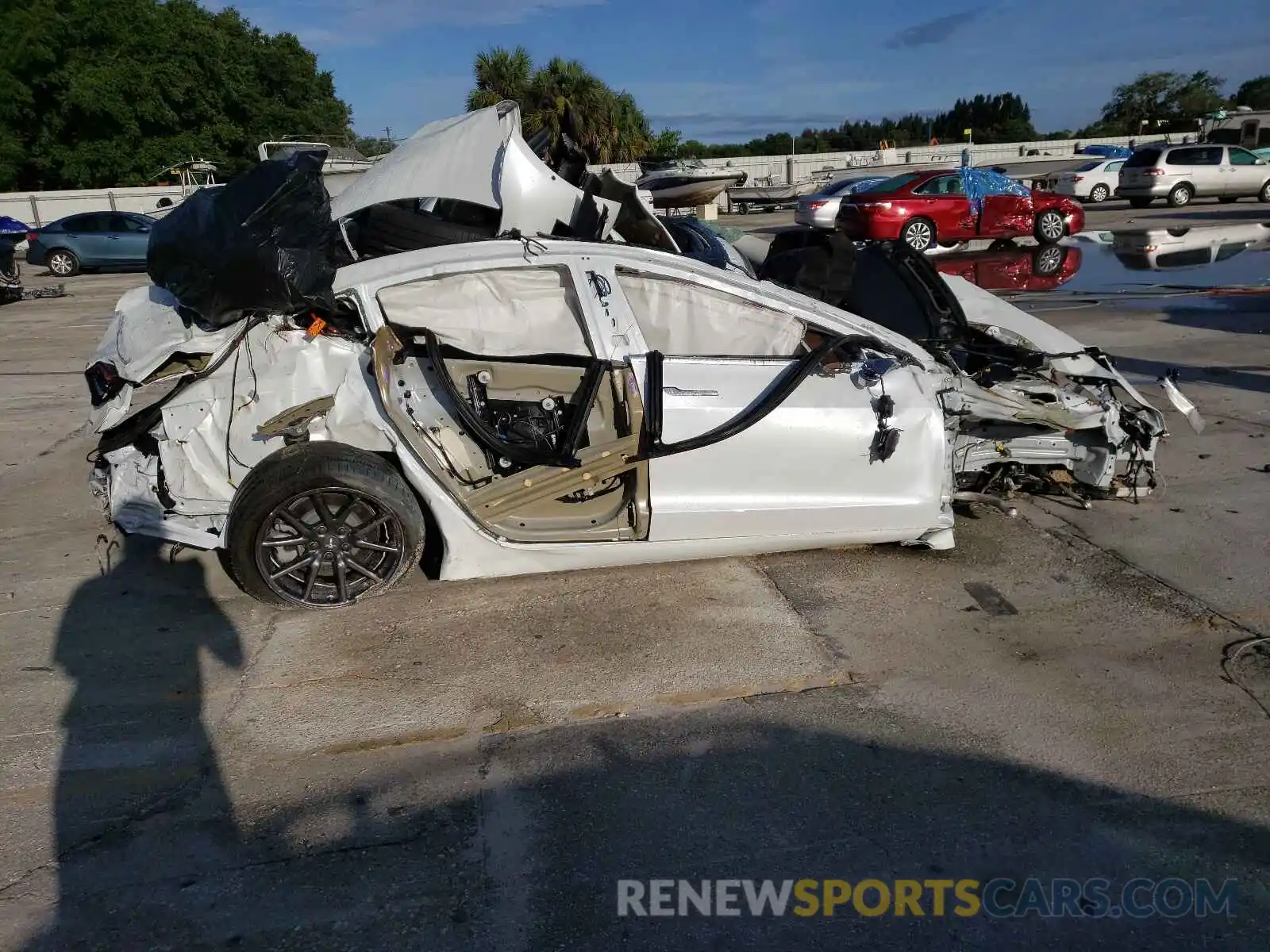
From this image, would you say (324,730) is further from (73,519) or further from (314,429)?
(73,519)

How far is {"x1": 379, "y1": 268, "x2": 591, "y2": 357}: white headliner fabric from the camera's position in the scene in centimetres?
420

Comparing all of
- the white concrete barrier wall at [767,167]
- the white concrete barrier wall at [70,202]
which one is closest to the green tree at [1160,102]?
the white concrete barrier wall at [767,167]

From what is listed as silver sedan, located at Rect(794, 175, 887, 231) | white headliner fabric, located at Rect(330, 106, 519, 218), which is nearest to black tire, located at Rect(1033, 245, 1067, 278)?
silver sedan, located at Rect(794, 175, 887, 231)

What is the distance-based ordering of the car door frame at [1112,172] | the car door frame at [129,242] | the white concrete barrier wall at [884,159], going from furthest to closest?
the white concrete barrier wall at [884,159] → the car door frame at [1112,172] → the car door frame at [129,242]

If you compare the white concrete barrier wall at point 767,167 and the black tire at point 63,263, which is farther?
the white concrete barrier wall at point 767,167

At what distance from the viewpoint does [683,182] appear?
27.0 m

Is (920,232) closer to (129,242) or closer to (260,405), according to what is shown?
(260,405)

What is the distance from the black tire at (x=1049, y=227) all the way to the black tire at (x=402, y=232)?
17767mm

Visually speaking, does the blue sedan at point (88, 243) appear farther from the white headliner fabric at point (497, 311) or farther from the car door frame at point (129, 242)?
the white headliner fabric at point (497, 311)

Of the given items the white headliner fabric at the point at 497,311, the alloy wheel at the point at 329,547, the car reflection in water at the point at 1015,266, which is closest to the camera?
the alloy wheel at the point at 329,547

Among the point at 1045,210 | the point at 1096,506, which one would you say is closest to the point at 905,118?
the point at 1045,210

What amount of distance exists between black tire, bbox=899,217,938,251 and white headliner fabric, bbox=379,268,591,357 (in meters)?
16.6

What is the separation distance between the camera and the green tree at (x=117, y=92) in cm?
3800

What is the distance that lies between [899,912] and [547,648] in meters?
1.88
